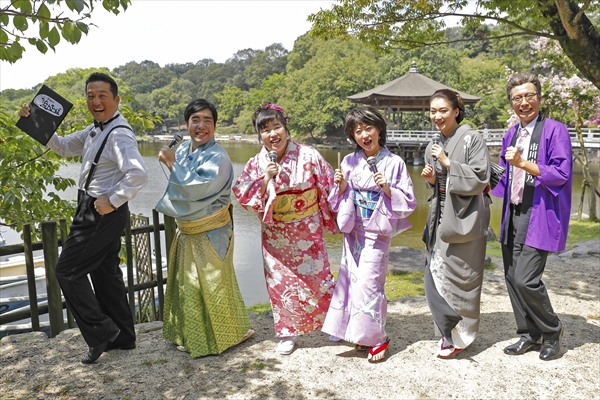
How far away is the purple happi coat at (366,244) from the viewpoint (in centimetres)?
329

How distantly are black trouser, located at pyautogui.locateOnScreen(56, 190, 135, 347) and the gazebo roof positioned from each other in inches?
1043

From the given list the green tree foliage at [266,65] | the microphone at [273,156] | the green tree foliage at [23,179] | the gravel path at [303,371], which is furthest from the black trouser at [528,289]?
the green tree foliage at [266,65]

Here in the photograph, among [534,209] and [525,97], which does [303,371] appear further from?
[525,97]

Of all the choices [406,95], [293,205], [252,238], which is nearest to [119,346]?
[293,205]

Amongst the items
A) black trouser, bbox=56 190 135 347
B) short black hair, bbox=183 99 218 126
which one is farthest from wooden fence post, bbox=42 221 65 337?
short black hair, bbox=183 99 218 126

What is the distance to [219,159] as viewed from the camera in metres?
3.27

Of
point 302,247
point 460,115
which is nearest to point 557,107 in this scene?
point 460,115

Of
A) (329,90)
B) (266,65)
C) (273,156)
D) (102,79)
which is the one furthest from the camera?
(266,65)

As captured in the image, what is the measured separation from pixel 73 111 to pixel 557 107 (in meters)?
9.55

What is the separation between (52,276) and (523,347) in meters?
3.41

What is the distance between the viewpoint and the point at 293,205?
11.3 feet

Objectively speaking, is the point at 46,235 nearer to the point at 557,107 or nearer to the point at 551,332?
the point at 551,332

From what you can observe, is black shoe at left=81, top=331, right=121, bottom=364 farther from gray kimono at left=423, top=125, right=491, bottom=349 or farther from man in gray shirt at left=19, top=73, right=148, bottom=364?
gray kimono at left=423, top=125, right=491, bottom=349

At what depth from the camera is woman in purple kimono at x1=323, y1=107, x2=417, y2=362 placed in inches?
129
